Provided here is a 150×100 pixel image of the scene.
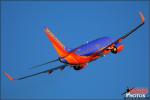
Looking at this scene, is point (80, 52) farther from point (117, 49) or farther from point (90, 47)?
point (117, 49)

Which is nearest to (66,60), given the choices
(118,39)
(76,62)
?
(76,62)

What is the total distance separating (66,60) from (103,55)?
8705mm

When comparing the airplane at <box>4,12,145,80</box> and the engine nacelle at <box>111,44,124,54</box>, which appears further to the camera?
the engine nacelle at <box>111,44,124,54</box>

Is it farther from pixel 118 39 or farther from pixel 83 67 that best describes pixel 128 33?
pixel 83 67

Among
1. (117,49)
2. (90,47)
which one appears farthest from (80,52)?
(117,49)

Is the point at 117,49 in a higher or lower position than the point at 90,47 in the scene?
higher

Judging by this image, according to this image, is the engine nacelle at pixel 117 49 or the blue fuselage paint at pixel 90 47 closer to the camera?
the blue fuselage paint at pixel 90 47

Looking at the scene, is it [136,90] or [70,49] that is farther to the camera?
[136,90]

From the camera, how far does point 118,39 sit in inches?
5969

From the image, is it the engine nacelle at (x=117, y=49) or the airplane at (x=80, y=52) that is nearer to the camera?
the airplane at (x=80, y=52)

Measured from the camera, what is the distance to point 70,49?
14588 cm

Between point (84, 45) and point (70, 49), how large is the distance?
3.37 m

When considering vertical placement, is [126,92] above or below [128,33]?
below

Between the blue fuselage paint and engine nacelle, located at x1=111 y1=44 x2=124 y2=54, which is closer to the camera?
the blue fuselage paint
